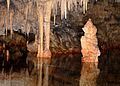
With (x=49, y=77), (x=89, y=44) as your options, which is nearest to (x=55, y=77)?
(x=49, y=77)

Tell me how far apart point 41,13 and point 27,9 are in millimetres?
2374

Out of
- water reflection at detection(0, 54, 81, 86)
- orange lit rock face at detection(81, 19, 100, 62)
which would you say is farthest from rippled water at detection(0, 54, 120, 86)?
orange lit rock face at detection(81, 19, 100, 62)

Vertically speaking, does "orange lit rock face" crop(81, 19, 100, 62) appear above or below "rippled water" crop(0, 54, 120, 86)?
above

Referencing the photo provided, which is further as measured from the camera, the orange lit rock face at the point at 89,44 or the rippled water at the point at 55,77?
the orange lit rock face at the point at 89,44

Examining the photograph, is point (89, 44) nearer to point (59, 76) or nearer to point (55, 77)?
point (59, 76)

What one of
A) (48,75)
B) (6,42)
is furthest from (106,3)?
(48,75)

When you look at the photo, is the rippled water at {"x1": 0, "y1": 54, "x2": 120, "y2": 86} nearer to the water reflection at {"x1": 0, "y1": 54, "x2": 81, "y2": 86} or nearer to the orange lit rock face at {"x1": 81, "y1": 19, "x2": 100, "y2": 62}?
the water reflection at {"x1": 0, "y1": 54, "x2": 81, "y2": 86}

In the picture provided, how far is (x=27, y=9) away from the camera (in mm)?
21672

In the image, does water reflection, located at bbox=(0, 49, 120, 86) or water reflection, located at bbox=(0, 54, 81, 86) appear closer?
water reflection, located at bbox=(0, 54, 81, 86)

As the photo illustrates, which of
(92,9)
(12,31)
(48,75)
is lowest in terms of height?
(48,75)

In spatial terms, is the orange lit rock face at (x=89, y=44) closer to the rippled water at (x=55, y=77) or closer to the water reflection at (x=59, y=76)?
the water reflection at (x=59, y=76)

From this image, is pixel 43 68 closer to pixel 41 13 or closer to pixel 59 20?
pixel 41 13

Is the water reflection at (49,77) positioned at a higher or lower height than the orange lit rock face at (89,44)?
lower

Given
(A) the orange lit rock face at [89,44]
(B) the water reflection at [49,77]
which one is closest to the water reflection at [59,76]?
(B) the water reflection at [49,77]
